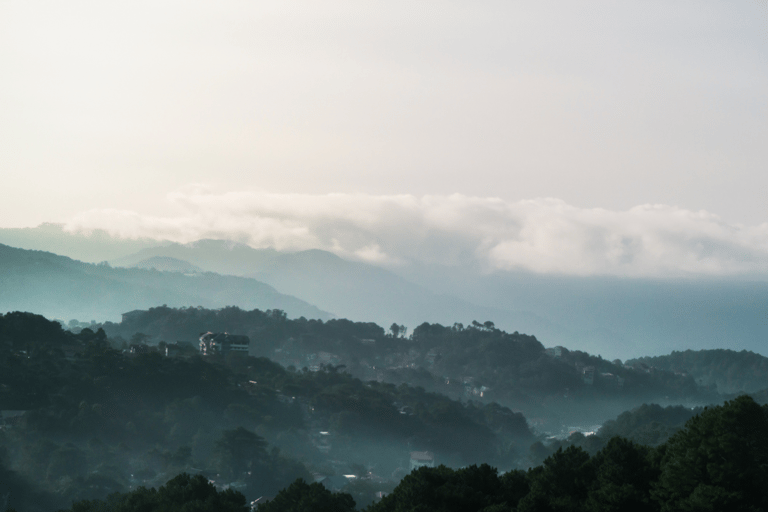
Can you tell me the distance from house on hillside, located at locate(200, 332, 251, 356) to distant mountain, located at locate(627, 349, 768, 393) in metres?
85.1

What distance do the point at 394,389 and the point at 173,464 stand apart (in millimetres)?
42125

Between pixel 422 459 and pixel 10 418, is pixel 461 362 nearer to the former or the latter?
pixel 422 459

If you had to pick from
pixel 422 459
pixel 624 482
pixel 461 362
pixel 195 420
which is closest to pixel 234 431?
pixel 195 420

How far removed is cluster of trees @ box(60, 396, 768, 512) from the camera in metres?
17.8

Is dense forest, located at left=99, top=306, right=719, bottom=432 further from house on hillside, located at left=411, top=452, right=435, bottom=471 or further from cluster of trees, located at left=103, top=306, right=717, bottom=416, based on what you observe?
house on hillside, located at left=411, top=452, right=435, bottom=471

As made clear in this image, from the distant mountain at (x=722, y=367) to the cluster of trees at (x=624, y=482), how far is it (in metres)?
129

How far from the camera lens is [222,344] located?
9750 centimetres

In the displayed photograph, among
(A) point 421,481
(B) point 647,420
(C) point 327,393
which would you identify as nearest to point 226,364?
(C) point 327,393

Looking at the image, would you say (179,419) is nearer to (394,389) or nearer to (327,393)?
(327,393)

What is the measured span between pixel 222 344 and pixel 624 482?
83214mm

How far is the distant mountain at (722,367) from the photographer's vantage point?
460 ft

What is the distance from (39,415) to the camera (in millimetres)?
52188

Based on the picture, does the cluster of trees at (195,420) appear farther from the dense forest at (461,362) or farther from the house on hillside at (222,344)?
the dense forest at (461,362)

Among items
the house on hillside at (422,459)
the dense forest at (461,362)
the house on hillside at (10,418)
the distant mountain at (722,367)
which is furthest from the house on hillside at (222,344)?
the distant mountain at (722,367)
